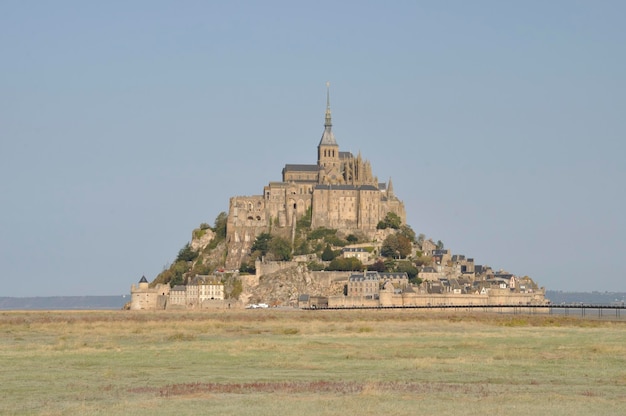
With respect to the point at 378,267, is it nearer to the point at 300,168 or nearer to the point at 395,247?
the point at 395,247

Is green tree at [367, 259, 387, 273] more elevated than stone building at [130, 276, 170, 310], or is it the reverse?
green tree at [367, 259, 387, 273]

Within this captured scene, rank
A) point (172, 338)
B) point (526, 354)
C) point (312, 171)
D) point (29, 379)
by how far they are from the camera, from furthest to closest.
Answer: point (312, 171) < point (172, 338) < point (526, 354) < point (29, 379)

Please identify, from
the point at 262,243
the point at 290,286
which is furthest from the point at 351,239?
the point at 290,286

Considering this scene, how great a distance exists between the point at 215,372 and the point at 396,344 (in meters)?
15.0

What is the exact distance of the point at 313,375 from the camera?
33281mm

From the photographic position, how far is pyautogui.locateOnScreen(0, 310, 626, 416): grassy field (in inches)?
1034

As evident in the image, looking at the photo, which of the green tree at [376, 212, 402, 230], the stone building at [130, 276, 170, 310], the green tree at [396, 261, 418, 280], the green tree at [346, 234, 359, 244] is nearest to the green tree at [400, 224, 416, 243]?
the green tree at [376, 212, 402, 230]

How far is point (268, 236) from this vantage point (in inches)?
5650

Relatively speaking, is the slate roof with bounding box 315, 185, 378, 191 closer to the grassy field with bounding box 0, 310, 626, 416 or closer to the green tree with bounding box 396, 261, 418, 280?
the green tree with bounding box 396, 261, 418, 280

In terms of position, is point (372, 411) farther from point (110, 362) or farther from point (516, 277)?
point (516, 277)

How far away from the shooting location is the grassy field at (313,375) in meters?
26.3

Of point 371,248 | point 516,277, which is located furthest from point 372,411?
point 516,277

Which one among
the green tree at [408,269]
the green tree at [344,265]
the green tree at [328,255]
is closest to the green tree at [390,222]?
the green tree at [328,255]

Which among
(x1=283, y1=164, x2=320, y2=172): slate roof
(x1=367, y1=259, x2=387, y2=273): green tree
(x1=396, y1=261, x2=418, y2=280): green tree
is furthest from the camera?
(x1=283, y1=164, x2=320, y2=172): slate roof
